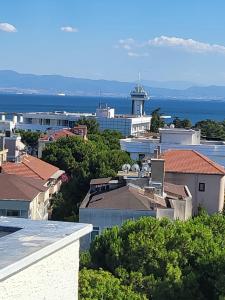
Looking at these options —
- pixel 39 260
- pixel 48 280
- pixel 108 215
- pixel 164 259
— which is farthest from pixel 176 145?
pixel 39 260

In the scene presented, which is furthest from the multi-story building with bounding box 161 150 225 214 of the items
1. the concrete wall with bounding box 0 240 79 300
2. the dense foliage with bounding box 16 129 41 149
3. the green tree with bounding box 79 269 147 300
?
the dense foliage with bounding box 16 129 41 149

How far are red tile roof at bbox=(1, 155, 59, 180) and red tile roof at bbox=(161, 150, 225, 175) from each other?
29.2ft

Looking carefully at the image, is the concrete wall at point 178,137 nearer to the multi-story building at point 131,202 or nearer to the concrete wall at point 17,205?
the multi-story building at point 131,202

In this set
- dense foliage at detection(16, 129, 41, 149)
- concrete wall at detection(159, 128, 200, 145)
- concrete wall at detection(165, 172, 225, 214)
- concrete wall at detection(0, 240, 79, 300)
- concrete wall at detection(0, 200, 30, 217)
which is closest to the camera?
concrete wall at detection(0, 240, 79, 300)

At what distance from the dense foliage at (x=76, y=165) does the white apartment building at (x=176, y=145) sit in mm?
8421

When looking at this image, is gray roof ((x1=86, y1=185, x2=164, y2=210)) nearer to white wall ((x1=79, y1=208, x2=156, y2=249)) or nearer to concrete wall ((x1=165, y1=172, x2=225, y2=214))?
white wall ((x1=79, y1=208, x2=156, y2=249))

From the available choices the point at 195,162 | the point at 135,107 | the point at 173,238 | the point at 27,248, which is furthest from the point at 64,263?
the point at 135,107

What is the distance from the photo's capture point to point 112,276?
23422 mm

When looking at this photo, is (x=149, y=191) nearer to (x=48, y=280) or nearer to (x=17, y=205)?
(x=17, y=205)

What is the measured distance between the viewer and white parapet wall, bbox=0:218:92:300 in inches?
380

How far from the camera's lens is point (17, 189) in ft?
125

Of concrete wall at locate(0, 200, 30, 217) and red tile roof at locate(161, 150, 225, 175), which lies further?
red tile roof at locate(161, 150, 225, 175)

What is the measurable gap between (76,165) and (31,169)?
17.3 feet

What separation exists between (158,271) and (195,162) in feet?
81.8
